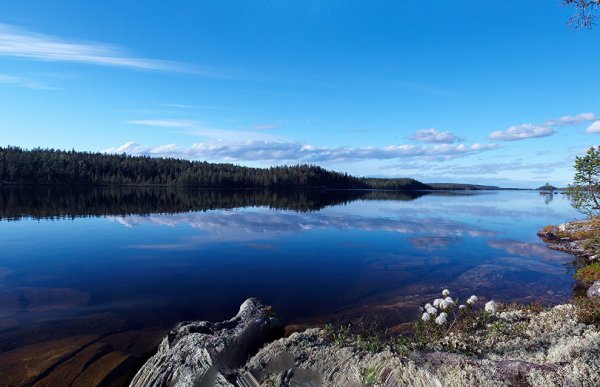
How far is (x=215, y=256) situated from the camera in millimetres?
28031

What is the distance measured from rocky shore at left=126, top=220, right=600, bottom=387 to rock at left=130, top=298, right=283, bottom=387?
0.09ft

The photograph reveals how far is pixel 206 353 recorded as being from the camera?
9.59 metres

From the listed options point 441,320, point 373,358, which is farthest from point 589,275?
point 373,358

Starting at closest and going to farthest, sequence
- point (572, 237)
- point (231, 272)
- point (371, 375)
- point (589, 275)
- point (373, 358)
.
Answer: point (371, 375), point (373, 358), point (589, 275), point (231, 272), point (572, 237)

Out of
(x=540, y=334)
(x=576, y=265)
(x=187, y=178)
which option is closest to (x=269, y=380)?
(x=540, y=334)

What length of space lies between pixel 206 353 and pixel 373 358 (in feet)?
14.7

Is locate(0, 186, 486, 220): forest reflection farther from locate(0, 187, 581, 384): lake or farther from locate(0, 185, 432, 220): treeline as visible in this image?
locate(0, 187, 581, 384): lake

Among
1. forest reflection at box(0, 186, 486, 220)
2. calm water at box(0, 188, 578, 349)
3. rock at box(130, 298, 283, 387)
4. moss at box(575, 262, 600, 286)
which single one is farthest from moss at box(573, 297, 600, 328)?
forest reflection at box(0, 186, 486, 220)

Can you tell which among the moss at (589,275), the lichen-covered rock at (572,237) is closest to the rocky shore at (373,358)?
the moss at (589,275)

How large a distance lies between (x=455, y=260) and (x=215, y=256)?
19.7 meters

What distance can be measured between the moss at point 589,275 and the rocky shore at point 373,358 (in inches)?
488

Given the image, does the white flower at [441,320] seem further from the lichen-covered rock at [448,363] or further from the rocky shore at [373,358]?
the lichen-covered rock at [448,363]

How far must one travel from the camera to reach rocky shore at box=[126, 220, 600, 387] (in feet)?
25.8

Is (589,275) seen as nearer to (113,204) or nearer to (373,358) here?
(373,358)
